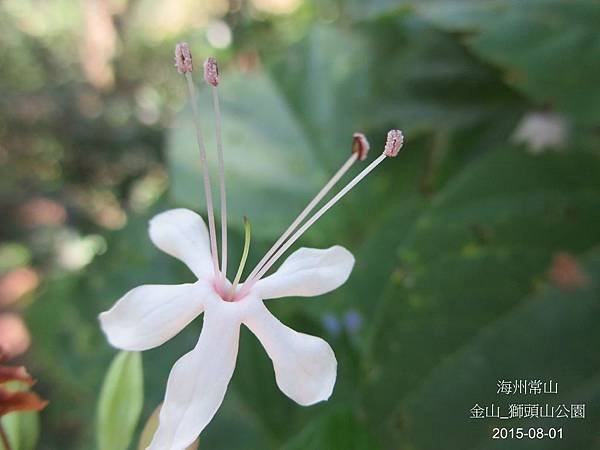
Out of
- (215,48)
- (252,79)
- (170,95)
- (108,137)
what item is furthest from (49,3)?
(252,79)

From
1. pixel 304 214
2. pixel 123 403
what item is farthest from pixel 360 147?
pixel 123 403

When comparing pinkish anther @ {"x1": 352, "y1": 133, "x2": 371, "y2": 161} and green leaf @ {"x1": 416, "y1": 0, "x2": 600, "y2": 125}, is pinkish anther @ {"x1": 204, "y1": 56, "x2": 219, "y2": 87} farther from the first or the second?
→ green leaf @ {"x1": 416, "y1": 0, "x2": 600, "y2": 125}

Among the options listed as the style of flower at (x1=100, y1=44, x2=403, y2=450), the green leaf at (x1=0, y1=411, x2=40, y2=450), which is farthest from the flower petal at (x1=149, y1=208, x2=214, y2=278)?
the green leaf at (x1=0, y1=411, x2=40, y2=450)

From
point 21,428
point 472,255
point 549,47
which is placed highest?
point 549,47

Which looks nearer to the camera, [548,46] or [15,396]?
[15,396]

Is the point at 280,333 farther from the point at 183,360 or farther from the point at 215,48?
the point at 215,48

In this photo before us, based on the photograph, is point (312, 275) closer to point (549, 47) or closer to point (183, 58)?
point (183, 58)

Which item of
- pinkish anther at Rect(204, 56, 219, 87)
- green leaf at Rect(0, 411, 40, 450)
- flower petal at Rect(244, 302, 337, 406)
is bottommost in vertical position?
green leaf at Rect(0, 411, 40, 450)

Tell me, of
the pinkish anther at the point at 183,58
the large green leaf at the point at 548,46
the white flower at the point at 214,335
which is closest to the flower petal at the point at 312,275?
the white flower at the point at 214,335
